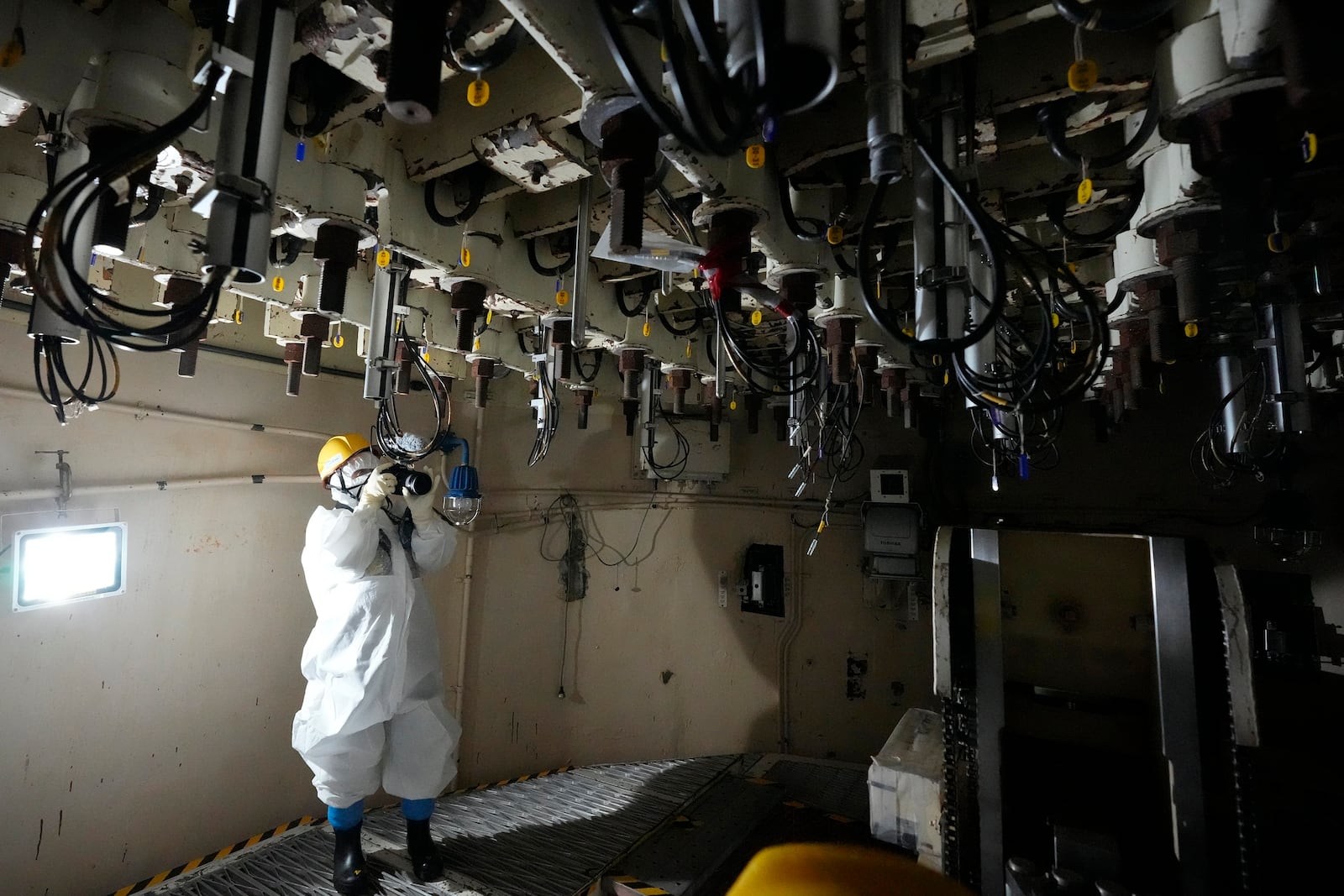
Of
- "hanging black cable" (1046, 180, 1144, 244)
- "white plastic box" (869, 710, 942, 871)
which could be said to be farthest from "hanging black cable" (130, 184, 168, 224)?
"white plastic box" (869, 710, 942, 871)

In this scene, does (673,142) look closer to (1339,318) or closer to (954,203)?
(954,203)

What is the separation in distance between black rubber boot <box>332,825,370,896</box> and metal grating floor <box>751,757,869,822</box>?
1560 mm

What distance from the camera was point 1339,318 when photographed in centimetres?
144

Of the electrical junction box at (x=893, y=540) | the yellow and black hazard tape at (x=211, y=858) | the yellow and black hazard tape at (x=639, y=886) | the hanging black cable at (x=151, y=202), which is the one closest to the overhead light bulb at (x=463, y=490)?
the hanging black cable at (x=151, y=202)

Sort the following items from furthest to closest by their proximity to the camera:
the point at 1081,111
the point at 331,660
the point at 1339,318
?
the point at 331,660 < the point at 1339,318 < the point at 1081,111

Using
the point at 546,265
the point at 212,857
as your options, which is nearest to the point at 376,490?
the point at 546,265

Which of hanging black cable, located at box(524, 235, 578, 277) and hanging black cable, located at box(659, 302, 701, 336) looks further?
hanging black cable, located at box(659, 302, 701, 336)

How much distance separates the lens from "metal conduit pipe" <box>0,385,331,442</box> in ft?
5.65

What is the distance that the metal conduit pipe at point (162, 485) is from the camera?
5.61 ft

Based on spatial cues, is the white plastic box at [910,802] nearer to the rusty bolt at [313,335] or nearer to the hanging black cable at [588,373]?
the hanging black cable at [588,373]

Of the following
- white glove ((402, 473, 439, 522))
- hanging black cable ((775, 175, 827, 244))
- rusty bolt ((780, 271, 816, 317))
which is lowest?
white glove ((402, 473, 439, 522))

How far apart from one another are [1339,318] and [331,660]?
9.46ft

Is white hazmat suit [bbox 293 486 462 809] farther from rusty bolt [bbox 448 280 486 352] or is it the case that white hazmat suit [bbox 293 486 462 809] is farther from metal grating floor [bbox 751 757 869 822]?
metal grating floor [bbox 751 757 869 822]

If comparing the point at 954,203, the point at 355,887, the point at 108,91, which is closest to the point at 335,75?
the point at 108,91
